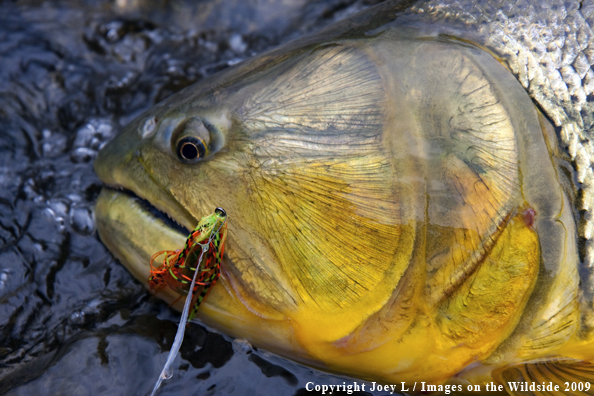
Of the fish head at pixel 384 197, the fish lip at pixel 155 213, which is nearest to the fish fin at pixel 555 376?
the fish head at pixel 384 197

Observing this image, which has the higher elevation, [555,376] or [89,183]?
[89,183]

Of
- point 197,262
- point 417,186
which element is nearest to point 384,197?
point 417,186

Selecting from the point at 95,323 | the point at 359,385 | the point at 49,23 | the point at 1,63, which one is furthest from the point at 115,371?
the point at 49,23

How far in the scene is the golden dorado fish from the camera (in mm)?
1576

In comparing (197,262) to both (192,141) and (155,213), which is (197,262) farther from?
(192,141)

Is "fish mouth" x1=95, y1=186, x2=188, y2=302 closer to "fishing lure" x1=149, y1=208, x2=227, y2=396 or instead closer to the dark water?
"fishing lure" x1=149, y1=208, x2=227, y2=396

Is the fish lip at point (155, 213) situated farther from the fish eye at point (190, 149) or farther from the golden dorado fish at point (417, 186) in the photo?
the fish eye at point (190, 149)

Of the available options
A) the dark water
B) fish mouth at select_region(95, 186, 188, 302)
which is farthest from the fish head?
the dark water

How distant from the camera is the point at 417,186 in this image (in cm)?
158

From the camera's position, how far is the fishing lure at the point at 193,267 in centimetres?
166

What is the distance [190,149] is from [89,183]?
3.41ft

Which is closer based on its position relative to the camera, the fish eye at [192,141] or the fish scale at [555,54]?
the fish scale at [555,54]

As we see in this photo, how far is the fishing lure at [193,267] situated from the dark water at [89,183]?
186 millimetres

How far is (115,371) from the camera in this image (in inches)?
74.5
